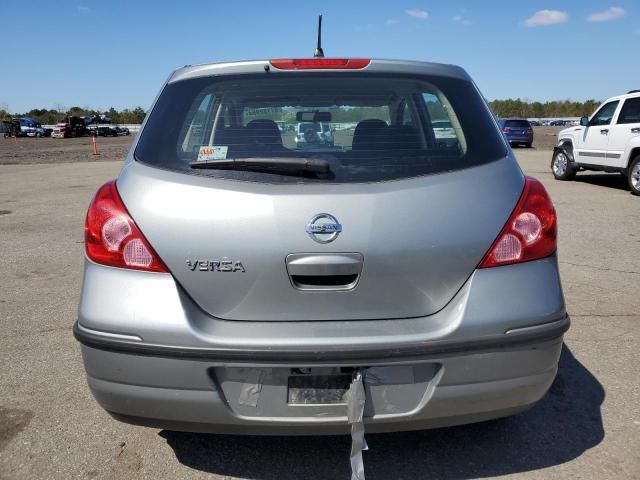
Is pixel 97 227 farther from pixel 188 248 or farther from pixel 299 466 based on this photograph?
pixel 299 466

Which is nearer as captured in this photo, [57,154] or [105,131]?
[57,154]

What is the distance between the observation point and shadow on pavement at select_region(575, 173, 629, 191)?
13.2m

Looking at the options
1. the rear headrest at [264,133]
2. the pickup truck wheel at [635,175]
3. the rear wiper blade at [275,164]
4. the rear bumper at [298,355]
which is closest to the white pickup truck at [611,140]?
the pickup truck wheel at [635,175]

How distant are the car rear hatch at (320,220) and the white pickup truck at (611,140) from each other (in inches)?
410

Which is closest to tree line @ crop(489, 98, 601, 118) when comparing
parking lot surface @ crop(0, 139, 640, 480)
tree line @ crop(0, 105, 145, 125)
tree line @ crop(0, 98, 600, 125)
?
tree line @ crop(0, 98, 600, 125)

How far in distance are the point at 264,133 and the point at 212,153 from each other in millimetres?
237

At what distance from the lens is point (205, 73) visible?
96.3 inches

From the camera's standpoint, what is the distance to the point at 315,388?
81.5 inches

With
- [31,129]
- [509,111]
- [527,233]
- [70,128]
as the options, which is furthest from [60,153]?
[509,111]

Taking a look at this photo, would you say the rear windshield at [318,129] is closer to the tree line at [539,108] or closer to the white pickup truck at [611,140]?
the white pickup truck at [611,140]

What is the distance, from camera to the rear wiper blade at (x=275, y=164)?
84.4 inches

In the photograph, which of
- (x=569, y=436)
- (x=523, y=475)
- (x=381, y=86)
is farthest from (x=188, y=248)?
(x=569, y=436)

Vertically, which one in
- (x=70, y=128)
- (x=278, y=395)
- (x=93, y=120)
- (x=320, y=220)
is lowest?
(x=70, y=128)

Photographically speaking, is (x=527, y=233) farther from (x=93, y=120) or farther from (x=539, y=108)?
(x=539, y=108)
